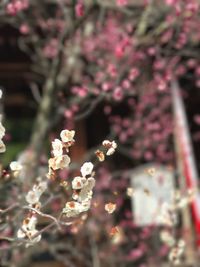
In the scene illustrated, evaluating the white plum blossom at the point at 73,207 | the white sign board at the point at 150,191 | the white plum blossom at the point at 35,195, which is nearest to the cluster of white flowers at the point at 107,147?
the white plum blossom at the point at 73,207

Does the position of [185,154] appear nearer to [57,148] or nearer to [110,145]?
[110,145]

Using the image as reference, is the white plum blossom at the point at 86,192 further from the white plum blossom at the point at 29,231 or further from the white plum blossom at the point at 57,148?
the white plum blossom at the point at 29,231

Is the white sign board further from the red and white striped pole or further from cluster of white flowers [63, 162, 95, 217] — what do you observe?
cluster of white flowers [63, 162, 95, 217]

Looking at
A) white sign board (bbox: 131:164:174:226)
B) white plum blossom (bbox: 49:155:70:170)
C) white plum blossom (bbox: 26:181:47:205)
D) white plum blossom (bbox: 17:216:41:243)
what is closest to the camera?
white plum blossom (bbox: 49:155:70:170)

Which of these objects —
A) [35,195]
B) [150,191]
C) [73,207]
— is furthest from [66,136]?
[150,191]

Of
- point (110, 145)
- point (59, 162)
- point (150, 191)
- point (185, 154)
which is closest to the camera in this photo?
point (59, 162)

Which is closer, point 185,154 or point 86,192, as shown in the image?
point 86,192

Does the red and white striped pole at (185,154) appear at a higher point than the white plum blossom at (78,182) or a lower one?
higher

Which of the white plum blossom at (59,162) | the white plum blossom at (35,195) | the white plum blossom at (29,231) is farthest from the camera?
the white plum blossom at (35,195)

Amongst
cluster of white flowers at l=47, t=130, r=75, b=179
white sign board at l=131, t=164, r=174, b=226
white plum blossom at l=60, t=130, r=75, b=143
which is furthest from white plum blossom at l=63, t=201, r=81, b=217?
white sign board at l=131, t=164, r=174, b=226

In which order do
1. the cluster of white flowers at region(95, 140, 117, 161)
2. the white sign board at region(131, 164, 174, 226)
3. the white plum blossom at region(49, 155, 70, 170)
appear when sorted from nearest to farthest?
the white plum blossom at region(49, 155, 70, 170), the cluster of white flowers at region(95, 140, 117, 161), the white sign board at region(131, 164, 174, 226)

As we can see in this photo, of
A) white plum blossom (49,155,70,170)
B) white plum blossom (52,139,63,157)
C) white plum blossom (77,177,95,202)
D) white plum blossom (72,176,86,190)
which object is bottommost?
white plum blossom (77,177,95,202)

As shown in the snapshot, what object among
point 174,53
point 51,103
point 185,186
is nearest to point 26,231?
point 51,103
